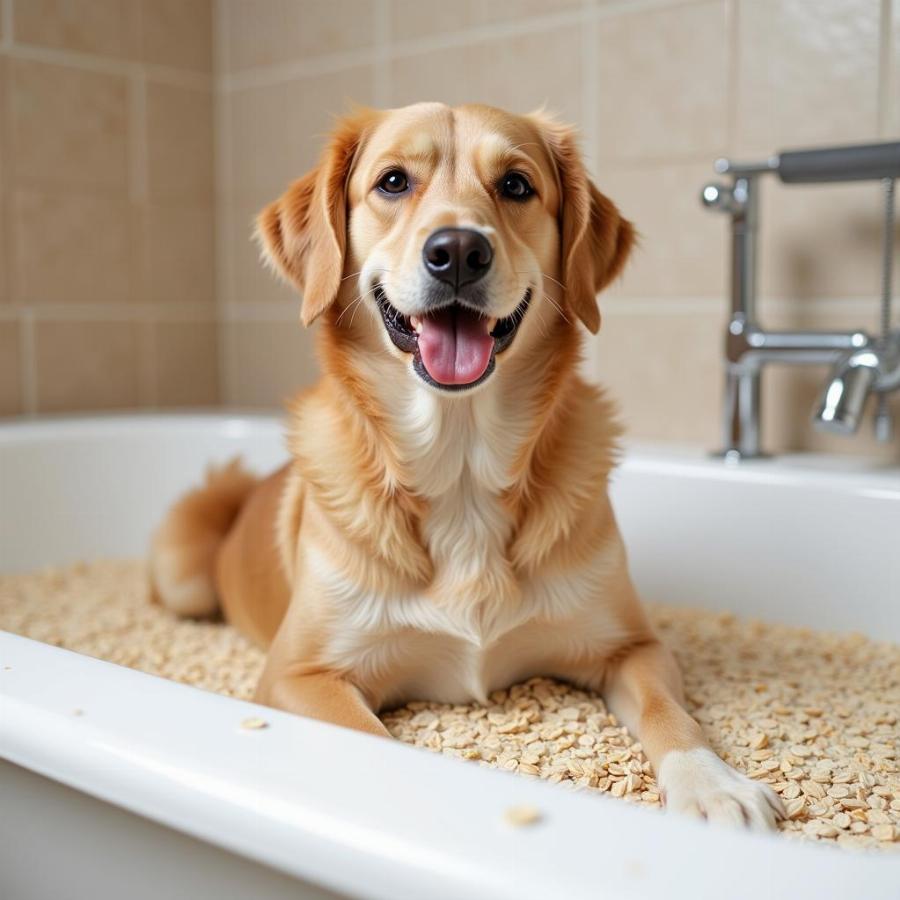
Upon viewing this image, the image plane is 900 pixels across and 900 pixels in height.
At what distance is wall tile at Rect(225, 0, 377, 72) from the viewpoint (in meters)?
2.69

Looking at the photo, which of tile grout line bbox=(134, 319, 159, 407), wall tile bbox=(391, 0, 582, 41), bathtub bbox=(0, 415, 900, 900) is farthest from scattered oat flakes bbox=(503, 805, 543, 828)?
tile grout line bbox=(134, 319, 159, 407)

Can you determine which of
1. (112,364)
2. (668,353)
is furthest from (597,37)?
(112,364)

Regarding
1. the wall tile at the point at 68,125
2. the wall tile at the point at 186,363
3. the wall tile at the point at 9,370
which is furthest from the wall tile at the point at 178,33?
the wall tile at the point at 9,370

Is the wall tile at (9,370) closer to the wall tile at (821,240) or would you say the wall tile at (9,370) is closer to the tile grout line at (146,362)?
the tile grout line at (146,362)

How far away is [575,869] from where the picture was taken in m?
0.58

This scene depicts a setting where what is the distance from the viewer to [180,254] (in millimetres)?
3000

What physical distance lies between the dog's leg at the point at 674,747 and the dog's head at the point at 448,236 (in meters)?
0.41

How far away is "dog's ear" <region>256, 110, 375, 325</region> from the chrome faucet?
0.76 m

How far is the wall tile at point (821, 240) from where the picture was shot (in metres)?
1.97

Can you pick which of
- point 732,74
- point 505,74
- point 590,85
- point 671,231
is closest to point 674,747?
point 671,231

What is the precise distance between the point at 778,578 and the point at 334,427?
90 cm

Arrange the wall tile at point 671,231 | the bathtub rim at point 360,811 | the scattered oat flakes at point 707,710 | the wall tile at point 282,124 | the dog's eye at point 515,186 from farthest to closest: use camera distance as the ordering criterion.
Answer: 1. the wall tile at point 282,124
2. the wall tile at point 671,231
3. the dog's eye at point 515,186
4. the scattered oat flakes at point 707,710
5. the bathtub rim at point 360,811

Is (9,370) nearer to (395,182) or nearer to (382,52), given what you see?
(382,52)

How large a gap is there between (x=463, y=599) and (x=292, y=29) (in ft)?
6.91
